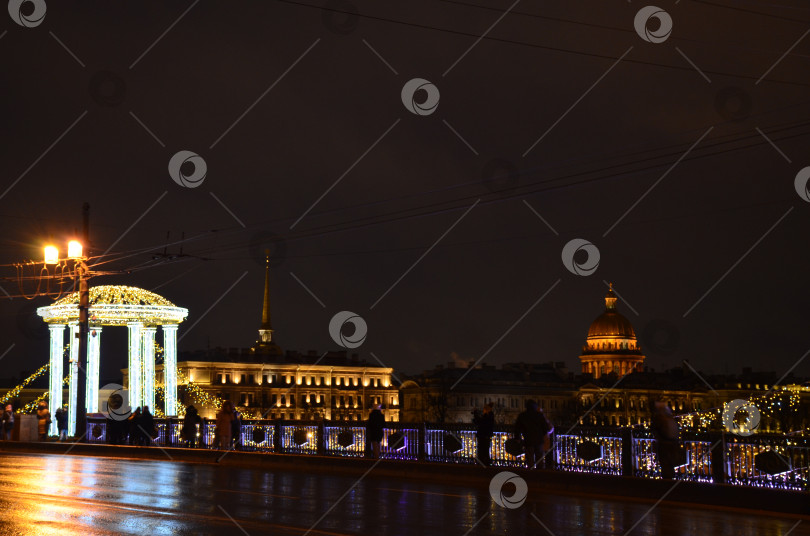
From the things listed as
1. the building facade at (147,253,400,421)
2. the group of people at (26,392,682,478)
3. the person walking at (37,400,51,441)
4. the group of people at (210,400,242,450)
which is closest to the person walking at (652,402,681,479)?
the group of people at (26,392,682,478)

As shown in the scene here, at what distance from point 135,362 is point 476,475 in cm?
2612

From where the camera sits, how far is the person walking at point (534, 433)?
953 inches

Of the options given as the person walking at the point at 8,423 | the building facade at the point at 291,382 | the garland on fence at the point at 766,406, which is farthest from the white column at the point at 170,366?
the building facade at the point at 291,382

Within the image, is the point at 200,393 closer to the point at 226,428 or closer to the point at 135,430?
the point at 135,430

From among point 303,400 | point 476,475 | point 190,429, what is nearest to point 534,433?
point 476,475

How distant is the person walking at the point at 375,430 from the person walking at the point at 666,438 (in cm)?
914

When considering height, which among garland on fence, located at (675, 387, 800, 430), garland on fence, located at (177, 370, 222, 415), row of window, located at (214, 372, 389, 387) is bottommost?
garland on fence, located at (675, 387, 800, 430)

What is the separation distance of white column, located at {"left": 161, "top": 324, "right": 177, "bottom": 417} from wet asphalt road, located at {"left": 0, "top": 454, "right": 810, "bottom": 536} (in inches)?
935

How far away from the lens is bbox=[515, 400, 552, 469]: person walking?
24.2 meters

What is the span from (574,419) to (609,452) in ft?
547

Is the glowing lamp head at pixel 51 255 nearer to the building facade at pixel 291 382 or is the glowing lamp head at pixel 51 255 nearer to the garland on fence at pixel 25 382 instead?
the garland on fence at pixel 25 382

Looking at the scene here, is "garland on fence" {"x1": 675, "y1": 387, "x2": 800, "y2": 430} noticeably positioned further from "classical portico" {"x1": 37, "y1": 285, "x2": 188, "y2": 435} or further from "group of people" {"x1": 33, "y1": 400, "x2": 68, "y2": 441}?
"group of people" {"x1": 33, "y1": 400, "x2": 68, "y2": 441}

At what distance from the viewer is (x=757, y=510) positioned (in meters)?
A: 18.6

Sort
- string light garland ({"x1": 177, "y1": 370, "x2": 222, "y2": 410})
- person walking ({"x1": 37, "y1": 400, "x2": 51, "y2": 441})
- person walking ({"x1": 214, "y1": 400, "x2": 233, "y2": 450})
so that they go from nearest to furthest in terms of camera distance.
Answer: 1. person walking ({"x1": 214, "y1": 400, "x2": 233, "y2": 450})
2. person walking ({"x1": 37, "y1": 400, "x2": 51, "y2": 441})
3. string light garland ({"x1": 177, "y1": 370, "x2": 222, "y2": 410})
